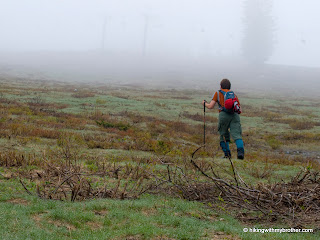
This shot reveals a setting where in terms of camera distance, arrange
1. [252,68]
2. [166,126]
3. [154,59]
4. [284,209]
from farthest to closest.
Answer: [154,59], [252,68], [166,126], [284,209]

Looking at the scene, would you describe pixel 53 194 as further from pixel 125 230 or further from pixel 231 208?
pixel 231 208

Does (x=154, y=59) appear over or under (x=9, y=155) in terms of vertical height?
over

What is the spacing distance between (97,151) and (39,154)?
78.0 inches

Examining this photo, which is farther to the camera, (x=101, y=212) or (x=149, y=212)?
(x=149, y=212)

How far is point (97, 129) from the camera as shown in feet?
49.7

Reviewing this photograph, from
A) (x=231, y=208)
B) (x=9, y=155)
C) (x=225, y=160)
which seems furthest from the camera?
(x=225, y=160)

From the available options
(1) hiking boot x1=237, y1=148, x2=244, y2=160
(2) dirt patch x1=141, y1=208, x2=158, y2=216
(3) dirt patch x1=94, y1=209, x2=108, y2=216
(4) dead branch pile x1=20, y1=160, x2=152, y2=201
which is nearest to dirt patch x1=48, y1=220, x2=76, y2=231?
(3) dirt patch x1=94, y1=209, x2=108, y2=216

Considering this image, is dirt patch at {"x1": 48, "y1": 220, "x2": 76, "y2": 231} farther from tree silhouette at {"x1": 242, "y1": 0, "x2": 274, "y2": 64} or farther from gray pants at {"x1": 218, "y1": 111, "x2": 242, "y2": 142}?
tree silhouette at {"x1": 242, "y1": 0, "x2": 274, "y2": 64}

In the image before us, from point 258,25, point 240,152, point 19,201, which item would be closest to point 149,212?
point 19,201

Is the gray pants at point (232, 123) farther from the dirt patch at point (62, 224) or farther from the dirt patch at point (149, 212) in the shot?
the dirt patch at point (62, 224)

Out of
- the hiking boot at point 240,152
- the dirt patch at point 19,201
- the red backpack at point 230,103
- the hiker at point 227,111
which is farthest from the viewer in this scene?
the hiking boot at point 240,152

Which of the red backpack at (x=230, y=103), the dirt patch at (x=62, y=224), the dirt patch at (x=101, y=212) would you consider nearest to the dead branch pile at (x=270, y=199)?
the dirt patch at (x=101, y=212)

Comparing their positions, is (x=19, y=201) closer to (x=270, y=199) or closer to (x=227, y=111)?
(x=270, y=199)

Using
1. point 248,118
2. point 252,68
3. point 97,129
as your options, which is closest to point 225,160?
point 97,129
